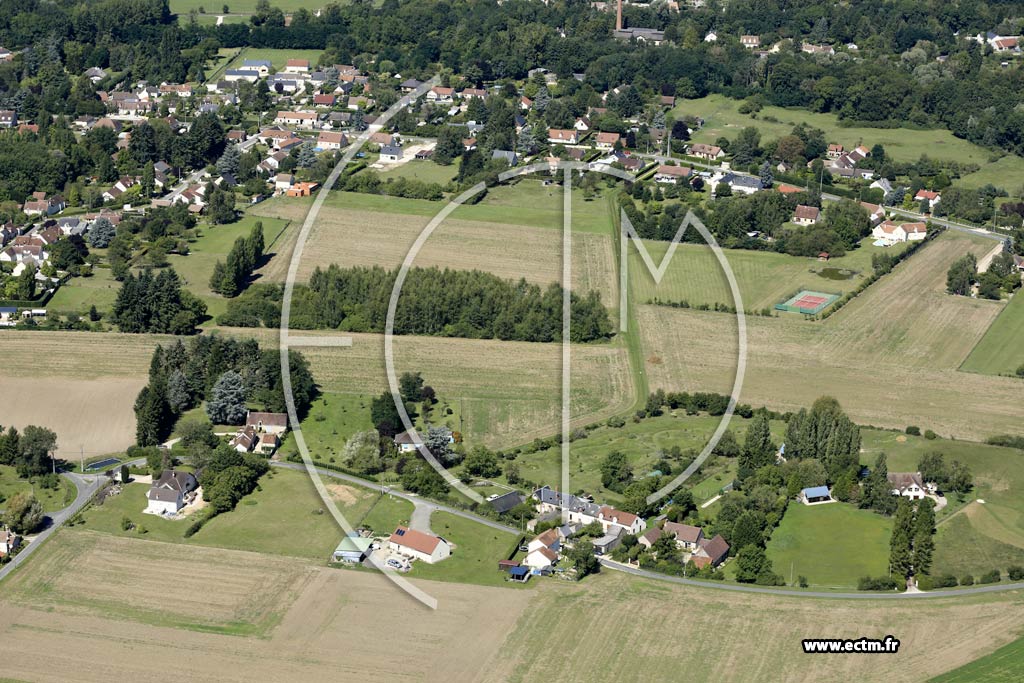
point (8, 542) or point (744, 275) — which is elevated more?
point (8, 542)

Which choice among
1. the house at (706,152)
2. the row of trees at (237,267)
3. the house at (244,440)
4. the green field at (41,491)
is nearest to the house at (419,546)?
the house at (244,440)

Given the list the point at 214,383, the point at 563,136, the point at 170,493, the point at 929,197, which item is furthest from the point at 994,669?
the point at 563,136

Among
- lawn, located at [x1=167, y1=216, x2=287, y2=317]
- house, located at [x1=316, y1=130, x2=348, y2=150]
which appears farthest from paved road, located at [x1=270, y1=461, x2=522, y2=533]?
house, located at [x1=316, y1=130, x2=348, y2=150]

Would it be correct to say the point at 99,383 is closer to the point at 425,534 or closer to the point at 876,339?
the point at 425,534

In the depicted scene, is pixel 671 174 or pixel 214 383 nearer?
pixel 214 383

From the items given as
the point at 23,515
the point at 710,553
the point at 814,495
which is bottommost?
the point at 814,495

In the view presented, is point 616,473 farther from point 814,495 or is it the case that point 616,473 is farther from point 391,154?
point 391,154

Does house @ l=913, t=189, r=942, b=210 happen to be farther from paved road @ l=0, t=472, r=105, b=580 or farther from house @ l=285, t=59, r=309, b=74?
paved road @ l=0, t=472, r=105, b=580
